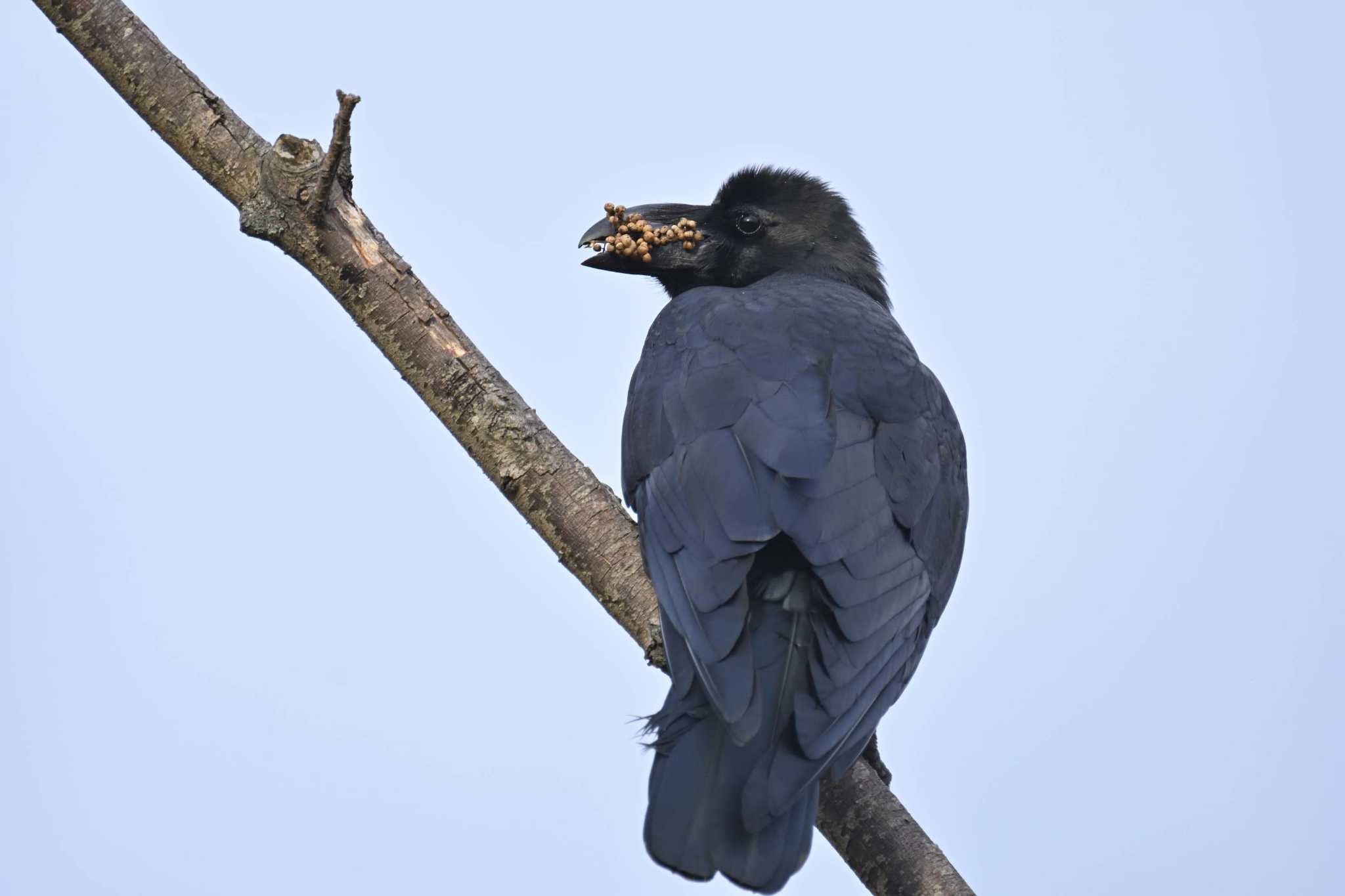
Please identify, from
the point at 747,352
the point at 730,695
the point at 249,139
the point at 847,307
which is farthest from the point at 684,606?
the point at 249,139

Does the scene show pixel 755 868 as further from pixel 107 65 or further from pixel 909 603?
pixel 107 65

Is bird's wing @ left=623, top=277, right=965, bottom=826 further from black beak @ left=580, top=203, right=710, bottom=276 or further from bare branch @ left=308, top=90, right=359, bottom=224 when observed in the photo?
bare branch @ left=308, top=90, right=359, bottom=224

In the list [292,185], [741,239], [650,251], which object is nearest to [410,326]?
[292,185]

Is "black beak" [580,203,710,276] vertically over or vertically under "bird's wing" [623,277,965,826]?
over

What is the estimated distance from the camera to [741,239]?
18.6ft

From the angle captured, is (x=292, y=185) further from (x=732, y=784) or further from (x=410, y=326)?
(x=732, y=784)

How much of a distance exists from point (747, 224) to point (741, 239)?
7 cm

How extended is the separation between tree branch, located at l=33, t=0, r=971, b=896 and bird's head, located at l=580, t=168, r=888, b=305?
4.37 feet

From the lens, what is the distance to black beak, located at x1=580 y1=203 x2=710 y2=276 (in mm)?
5527

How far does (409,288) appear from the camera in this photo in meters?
4.30

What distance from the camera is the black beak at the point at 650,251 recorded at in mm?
5527

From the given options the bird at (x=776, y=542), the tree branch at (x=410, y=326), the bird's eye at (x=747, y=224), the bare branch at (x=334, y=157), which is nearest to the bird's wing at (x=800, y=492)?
the bird at (x=776, y=542)

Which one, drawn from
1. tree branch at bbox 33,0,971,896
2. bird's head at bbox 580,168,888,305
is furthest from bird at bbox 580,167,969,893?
bird's head at bbox 580,168,888,305

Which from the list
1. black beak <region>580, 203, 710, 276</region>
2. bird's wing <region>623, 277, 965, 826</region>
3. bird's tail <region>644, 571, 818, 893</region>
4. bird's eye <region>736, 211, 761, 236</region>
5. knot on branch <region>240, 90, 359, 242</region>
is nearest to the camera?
bird's tail <region>644, 571, 818, 893</region>
